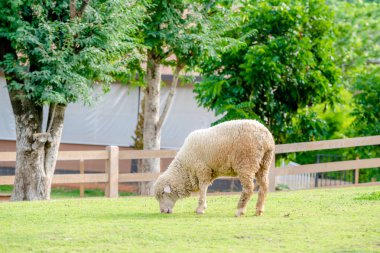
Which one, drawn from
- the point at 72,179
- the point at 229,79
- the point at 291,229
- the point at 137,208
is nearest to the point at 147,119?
the point at 229,79

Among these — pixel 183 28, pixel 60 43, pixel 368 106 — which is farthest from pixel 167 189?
pixel 368 106

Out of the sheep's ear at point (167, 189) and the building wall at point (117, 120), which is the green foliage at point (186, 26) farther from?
the building wall at point (117, 120)

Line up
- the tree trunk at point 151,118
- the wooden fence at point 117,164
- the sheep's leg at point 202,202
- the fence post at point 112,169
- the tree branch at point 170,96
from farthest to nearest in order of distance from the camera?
the tree trunk at point 151,118, the tree branch at point 170,96, the fence post at point 112,169, the wooden fence at point 117,164, the sheep's leg at point 202,202

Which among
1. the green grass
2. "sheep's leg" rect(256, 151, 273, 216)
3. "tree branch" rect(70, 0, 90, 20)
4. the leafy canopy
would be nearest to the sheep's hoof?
the green grass

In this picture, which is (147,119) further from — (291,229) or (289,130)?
(291,229)

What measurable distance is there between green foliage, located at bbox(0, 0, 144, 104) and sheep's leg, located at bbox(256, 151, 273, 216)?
12.7ft

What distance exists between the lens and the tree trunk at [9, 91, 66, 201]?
15305 mm

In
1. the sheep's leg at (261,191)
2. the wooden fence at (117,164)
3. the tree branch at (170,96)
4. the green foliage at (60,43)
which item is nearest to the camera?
the sheep's leg at (261,191)

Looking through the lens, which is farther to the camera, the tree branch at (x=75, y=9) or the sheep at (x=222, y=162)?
the tree branch at (x=75, y=9)

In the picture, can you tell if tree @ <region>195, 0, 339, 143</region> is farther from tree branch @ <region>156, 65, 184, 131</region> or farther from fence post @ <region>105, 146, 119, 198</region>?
fence post @ <region>105, 146, 119, 198</region>

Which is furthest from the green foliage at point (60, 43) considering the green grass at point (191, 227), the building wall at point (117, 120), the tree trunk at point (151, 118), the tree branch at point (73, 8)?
the building wall at point (117, 120)

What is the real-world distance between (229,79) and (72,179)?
4.92 m

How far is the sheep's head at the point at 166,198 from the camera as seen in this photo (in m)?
12.2

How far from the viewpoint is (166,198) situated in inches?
482
